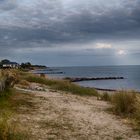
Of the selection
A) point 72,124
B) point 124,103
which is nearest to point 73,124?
point 72,124

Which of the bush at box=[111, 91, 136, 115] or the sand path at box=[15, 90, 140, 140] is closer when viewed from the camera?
the sand path at box=[15, 90, 140, 140]

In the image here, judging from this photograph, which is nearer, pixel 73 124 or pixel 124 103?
pixel 73 124

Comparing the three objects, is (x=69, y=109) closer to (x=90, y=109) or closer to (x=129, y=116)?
→ (x=90, y=109)

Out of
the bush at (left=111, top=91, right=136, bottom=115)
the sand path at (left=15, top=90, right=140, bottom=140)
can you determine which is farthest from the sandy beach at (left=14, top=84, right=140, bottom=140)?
the bush at (left=111, top=91, right=136, bottom=115)

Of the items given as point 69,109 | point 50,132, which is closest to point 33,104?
point 69,109

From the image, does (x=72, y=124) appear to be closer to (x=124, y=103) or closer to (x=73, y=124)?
(x=73, y=124)

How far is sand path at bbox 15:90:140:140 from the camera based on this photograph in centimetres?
1004

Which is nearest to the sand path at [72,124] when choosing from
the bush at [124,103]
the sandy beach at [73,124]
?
the sandy beach at [73,124]

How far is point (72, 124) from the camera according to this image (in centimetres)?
1141

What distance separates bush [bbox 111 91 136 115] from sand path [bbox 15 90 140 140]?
0.65 m

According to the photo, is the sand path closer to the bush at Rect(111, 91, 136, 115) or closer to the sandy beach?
the sandy beach

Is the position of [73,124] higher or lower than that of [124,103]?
lower

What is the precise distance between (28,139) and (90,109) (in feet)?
20.7

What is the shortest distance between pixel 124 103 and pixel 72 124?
420 cm
